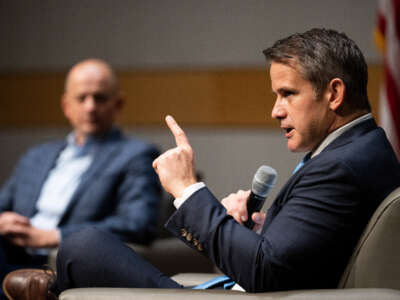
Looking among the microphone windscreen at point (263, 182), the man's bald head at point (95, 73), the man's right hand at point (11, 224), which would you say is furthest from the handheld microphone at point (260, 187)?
the man's bald head at point (95, 73)

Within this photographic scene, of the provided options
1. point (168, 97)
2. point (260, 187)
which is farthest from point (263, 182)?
point (168, 97)

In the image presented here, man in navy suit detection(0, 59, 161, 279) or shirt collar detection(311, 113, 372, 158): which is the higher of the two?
shirt collar detection(311, 113, 372, 158)

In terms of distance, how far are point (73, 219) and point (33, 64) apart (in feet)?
6.48

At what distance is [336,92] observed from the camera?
134 centimetres

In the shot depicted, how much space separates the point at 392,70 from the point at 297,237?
211cm

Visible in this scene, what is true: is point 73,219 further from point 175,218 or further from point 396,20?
point 396,20

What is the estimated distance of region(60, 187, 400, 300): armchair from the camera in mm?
1218

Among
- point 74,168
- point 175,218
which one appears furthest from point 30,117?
point 175,218

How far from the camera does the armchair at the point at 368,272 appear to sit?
122cm

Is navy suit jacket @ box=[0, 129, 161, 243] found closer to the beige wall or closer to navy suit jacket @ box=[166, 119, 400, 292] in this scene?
the beige wall

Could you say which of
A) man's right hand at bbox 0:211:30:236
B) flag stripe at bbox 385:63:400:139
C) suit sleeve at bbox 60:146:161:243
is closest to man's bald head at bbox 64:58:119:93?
suit sleeve at bbox 60:146:161:243

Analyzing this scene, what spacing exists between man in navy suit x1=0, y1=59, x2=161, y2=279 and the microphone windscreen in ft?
3.72

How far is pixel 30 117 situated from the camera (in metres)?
4.31

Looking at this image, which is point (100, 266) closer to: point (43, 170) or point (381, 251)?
point (381, 251)
